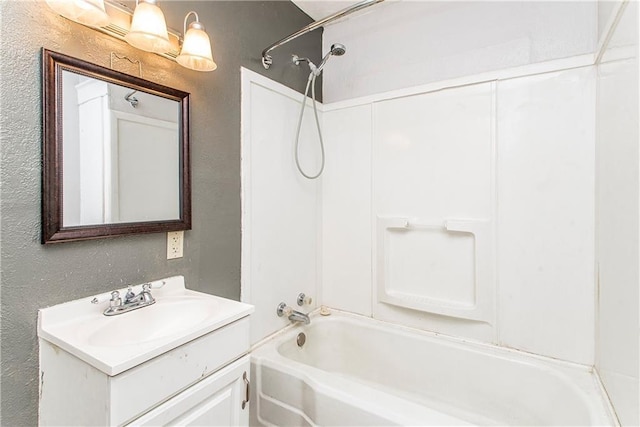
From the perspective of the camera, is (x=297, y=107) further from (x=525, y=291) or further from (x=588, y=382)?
(x=588, y=382)

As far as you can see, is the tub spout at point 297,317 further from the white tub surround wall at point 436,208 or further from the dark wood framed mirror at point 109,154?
the dark wood framed mirror at point 109,154

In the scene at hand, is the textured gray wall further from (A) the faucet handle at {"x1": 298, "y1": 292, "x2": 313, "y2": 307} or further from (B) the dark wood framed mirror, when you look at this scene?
(A) the faucet handle at {"x1": 298, "y1": 292, "x2": 313, "y2": 307}

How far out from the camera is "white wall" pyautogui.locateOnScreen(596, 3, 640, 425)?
933 mm

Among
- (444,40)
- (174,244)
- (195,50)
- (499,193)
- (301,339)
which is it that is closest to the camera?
(195,50)

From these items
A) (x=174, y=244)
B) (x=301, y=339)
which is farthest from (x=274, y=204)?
(x=301, y=339)

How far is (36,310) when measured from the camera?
3.10 ft

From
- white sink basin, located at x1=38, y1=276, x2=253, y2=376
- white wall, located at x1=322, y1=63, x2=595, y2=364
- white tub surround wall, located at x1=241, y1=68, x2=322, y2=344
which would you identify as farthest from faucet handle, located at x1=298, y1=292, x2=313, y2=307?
white sink basin, located at x1=38, y1=276, x2=253, y2=376

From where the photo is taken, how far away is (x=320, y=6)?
1968 mm

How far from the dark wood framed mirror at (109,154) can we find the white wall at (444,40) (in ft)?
4.01

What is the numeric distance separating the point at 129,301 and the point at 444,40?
80.9 inches

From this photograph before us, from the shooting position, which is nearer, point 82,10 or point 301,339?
point 82,10

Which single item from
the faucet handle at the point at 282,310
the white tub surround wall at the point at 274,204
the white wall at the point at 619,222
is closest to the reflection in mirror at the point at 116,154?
the white tub surround wall at the point at 274,204

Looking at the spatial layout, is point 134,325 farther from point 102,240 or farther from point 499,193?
point 499,193

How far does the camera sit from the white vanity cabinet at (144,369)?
784 mm
